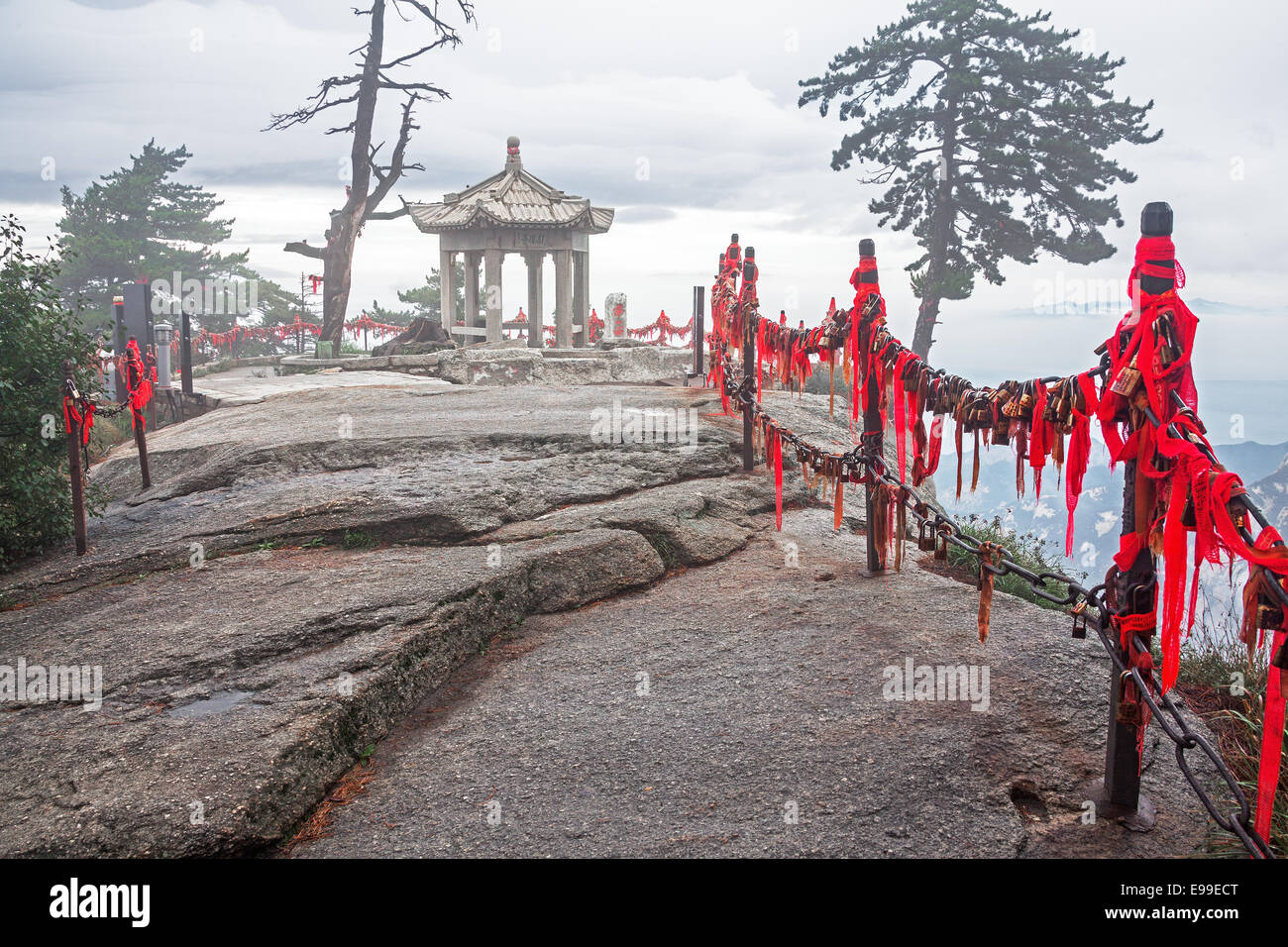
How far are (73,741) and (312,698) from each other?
95 cm

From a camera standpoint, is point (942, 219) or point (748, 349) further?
point (942, 219)

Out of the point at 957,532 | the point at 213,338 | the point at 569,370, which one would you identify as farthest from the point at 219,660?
the point at 213,338

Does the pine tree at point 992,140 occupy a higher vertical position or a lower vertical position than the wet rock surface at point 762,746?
higher

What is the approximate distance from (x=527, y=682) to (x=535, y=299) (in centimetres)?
1568

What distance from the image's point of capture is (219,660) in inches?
177

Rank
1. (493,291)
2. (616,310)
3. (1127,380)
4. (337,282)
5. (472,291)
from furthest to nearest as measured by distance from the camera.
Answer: (616,310)
(337,282)
(472,291)
(493,291)
(1127,380)

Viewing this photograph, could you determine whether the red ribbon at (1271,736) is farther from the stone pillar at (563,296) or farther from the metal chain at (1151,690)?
the stone pillar at (563,296)

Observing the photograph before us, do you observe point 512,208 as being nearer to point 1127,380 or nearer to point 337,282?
point 337,282

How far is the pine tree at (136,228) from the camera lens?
3206 centimetres

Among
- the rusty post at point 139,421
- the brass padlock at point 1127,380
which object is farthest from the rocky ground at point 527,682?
the brass padlock at point 1127,380

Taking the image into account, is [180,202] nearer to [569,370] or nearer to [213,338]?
[213,338]

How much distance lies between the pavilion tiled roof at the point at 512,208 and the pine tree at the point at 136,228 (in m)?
18.2

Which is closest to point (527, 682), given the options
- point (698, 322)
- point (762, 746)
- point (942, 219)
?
point (762, 746)

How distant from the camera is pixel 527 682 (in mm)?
4668
